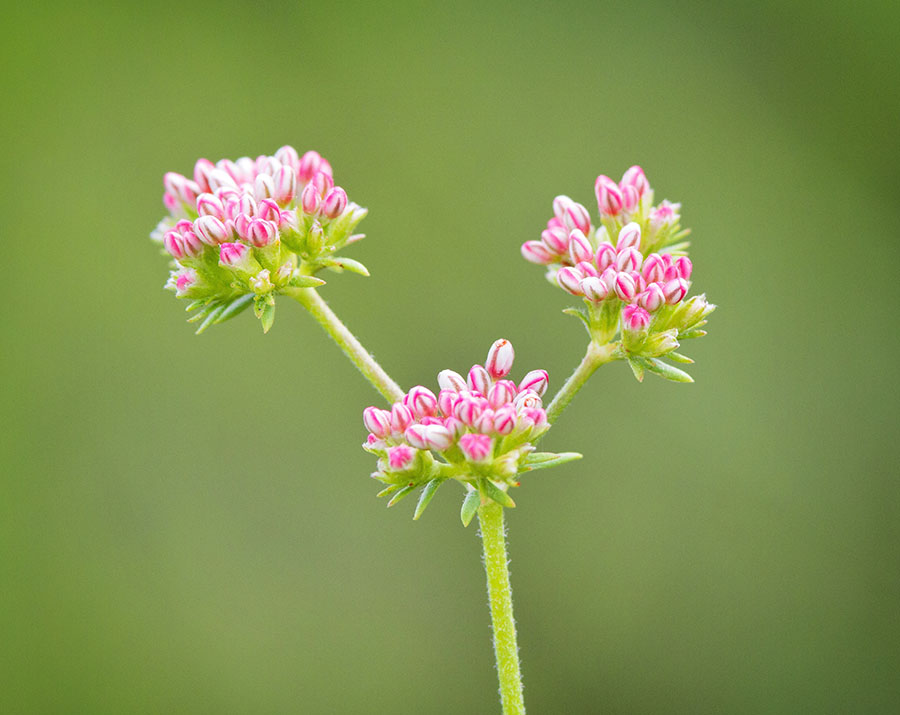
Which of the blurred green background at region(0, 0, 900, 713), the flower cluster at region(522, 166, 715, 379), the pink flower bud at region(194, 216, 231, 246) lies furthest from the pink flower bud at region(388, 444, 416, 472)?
the blurred green background at region(0, 0, 900, 713)

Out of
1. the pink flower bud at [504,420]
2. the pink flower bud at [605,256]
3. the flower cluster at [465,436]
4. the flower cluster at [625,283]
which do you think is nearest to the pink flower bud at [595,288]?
the flower cluster at [625,283]

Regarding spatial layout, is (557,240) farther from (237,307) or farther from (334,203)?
(237,307)

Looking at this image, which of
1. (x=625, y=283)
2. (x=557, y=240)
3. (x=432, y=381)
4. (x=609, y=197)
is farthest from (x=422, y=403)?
(x=432, y=381)

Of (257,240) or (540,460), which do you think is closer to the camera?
(540,460)

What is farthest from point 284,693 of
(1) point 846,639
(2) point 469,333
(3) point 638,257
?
(3) point 638,257

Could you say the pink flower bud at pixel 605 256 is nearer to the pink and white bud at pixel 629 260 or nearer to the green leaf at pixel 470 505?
the pink and white bud at pixel 629 260

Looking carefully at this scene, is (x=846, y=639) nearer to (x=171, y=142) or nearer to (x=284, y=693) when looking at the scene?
(x=284, y=693)
